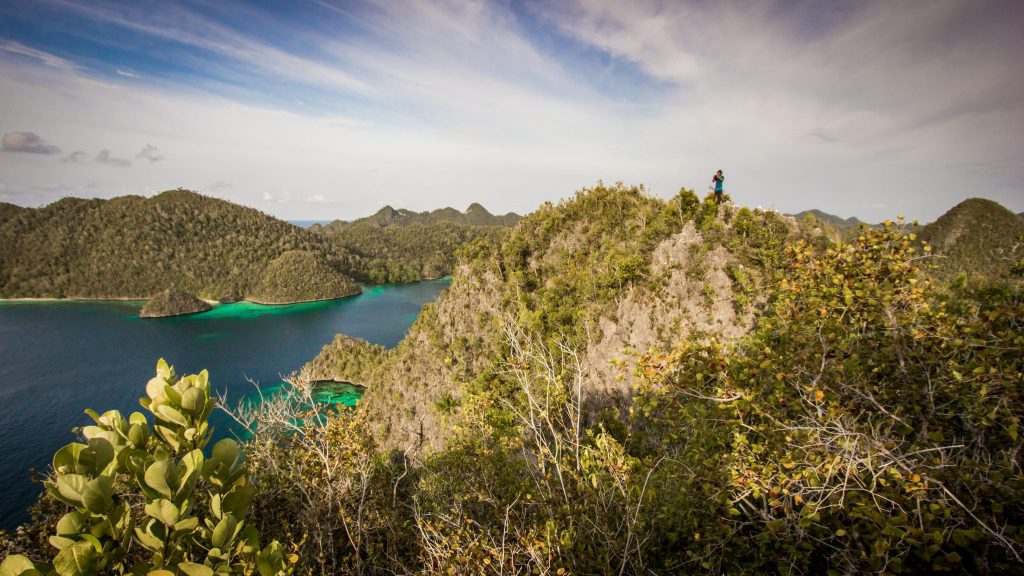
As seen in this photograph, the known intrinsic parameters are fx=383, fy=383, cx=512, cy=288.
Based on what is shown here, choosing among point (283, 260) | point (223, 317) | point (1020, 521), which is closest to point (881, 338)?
point (1020, 521)

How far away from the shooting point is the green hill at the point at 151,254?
114875 millimetres

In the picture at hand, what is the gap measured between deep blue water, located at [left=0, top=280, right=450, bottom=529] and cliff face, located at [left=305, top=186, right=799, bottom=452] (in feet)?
85.2

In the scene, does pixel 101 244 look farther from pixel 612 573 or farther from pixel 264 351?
pixel 612 573

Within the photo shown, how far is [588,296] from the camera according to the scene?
23.1m

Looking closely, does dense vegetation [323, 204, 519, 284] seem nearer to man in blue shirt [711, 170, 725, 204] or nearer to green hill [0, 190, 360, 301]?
green hill [0, 190, 360, 301]

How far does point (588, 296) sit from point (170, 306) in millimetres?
112594

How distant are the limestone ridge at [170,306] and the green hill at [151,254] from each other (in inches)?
679

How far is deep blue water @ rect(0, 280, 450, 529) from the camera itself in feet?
137

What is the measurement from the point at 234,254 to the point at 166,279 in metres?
19.6

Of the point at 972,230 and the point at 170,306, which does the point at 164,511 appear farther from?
the point at 170,306

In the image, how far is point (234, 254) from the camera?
132250mm

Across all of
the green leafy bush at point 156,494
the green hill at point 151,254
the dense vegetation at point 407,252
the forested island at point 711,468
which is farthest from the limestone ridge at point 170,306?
the green leafy bush at point 156,494

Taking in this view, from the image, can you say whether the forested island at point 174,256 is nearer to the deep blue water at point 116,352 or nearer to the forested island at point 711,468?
the deep blue water at point 116,352

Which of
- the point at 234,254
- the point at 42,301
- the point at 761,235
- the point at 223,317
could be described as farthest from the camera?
the point at 234,254
